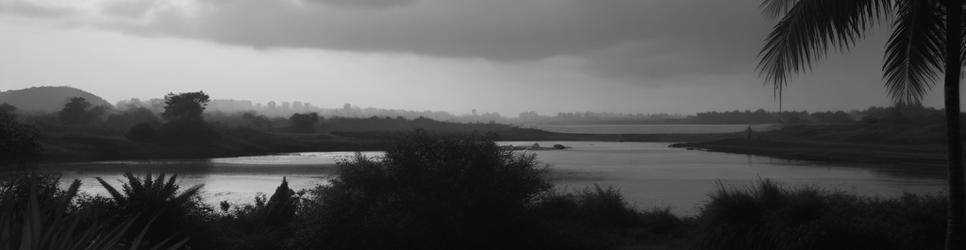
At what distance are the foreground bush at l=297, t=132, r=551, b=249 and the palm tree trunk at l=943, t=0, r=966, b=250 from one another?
22.1 feet

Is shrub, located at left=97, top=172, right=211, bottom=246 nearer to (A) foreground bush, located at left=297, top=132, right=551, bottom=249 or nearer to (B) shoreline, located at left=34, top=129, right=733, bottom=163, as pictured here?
(A) foreground bush, located at left=297, top=132, right=551, bottom=249

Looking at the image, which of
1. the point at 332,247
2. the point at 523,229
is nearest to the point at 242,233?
the point at 332,247

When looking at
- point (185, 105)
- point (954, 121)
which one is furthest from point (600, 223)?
point (185, 105)

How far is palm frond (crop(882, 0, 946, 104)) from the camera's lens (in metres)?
7.14

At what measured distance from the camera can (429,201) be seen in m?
12.0

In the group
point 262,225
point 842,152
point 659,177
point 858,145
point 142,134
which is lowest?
point 659,177

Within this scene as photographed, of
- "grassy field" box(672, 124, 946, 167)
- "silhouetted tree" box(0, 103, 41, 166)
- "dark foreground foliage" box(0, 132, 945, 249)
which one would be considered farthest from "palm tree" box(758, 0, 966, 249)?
"grassy field" box(672, 124, 946, 167)

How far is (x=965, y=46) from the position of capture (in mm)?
7402

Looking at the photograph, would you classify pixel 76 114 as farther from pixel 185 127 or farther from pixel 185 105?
pixel 185 127

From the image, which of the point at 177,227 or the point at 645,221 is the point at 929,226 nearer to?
the point at 645,221

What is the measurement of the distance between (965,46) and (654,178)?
134 ft

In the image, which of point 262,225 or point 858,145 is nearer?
point 262,225

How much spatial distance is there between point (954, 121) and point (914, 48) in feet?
3.71

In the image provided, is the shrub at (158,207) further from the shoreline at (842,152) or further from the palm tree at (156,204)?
the shoreline at (842,152)
